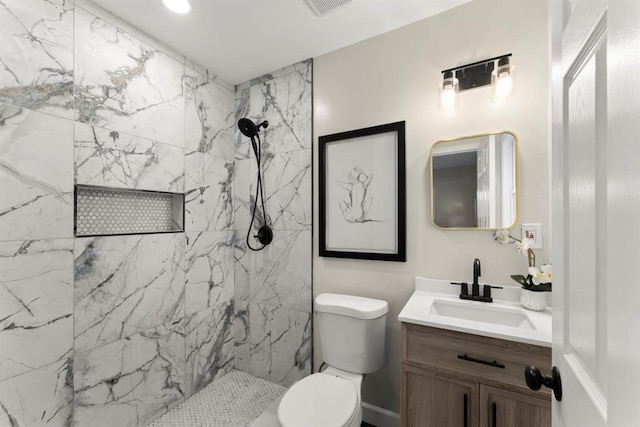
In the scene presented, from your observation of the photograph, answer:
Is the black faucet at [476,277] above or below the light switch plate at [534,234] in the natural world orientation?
below

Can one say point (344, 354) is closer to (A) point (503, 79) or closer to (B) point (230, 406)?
(B) point (230, 406)

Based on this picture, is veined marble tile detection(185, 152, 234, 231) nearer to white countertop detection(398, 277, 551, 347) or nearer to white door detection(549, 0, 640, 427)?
white countertop detection(398, 277, 551, 347)

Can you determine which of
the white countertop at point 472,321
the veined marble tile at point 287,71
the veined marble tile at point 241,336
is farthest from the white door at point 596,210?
the veined marble tile at point 241,336

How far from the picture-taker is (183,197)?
1.97m

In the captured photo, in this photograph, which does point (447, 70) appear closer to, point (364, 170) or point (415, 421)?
point (364, 170)

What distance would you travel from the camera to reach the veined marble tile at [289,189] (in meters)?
2.03

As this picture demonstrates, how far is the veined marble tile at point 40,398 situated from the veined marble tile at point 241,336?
1.08 metres

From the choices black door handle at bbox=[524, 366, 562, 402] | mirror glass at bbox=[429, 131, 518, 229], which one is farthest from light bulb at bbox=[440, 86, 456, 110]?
black door handle at bbox=[524, 366, 562, 402]

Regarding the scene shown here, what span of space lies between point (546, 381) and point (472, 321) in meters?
0.56

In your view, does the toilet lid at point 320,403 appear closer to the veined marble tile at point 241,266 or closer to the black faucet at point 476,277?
the black faucet at point 476,277

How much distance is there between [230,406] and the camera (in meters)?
1.91

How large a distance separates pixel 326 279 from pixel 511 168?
50.5 inches

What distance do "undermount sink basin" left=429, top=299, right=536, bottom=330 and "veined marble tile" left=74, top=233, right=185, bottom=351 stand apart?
1.64 m

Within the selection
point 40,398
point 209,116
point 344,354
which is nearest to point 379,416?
point 344,354
